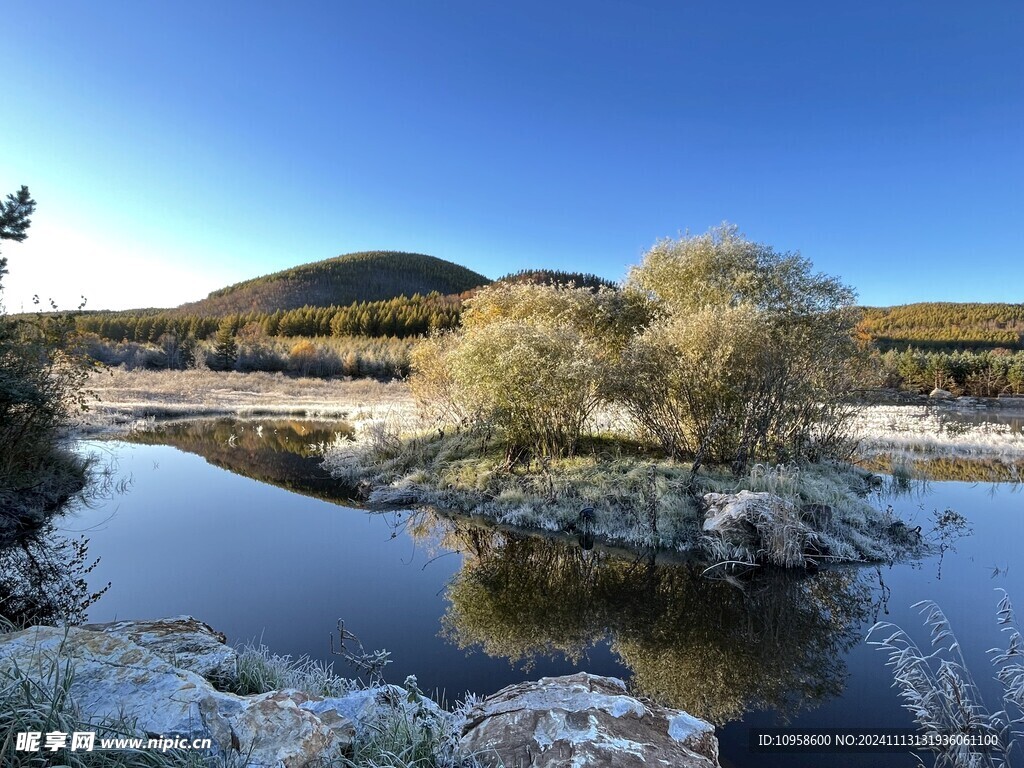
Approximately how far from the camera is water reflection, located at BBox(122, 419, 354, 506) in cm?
1462

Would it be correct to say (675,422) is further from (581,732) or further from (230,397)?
(230,397)

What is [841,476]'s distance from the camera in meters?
12.4

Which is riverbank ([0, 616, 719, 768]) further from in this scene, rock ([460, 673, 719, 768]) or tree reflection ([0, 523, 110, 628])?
tree reflection ([0, 523, 110, 628])

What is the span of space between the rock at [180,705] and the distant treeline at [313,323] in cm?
6926

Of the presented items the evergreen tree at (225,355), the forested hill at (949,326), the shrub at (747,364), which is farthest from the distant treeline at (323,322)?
the shrub at (747,364)

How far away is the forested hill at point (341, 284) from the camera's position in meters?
105

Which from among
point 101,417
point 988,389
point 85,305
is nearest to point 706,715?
point 85,305

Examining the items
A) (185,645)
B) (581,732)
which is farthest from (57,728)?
(581,732)

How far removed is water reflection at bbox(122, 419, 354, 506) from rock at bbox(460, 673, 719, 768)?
10075mm

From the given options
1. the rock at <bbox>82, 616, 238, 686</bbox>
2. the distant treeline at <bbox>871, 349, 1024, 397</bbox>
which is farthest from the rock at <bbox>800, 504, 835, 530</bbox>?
the distant treeline at <bbox>871, 349, 1024, 397</bbox>

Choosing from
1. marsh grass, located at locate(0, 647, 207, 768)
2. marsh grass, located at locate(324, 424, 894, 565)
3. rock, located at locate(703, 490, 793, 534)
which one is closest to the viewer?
marsh grass, located at locate(0, 647, 207, 768)

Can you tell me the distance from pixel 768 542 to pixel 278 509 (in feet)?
33.2

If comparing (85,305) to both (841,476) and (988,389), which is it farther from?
(988,389)

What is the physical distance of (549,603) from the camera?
7012mm
